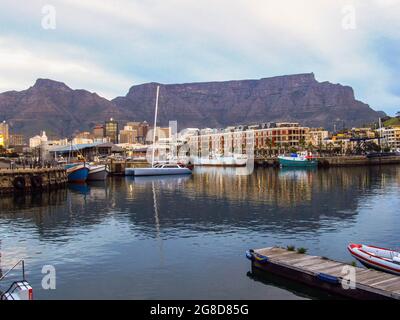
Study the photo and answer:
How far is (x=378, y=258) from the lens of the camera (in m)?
26.1

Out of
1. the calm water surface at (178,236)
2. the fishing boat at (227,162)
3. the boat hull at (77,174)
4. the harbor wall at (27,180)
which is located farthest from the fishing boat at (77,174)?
the fishing boat at (227,162)

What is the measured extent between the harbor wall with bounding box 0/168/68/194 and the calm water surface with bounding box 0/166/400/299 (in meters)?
11.8

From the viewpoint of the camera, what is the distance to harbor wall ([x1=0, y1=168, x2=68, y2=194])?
77.4m

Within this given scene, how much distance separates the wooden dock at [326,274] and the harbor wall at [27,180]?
202ft

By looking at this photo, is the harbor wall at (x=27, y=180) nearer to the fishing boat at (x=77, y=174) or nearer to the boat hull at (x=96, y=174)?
the fishing boat at (x=77, y=174)

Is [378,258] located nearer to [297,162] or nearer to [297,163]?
[297,163]

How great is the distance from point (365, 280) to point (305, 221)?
22.3m

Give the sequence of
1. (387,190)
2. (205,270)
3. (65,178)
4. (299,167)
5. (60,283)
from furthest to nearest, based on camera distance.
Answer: (299,167) → (65,178) → (387,190) → (205,270) → (60,283)

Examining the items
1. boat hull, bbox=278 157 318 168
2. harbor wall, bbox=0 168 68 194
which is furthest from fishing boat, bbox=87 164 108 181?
boat hull, bbox=278 157 318 168

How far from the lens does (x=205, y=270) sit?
28031 millimetres

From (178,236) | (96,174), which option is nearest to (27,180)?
(96,174)
